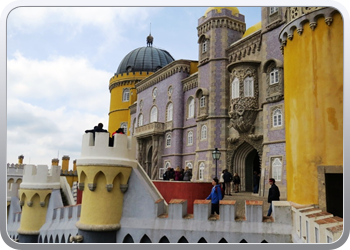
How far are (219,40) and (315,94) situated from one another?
53.2 feet

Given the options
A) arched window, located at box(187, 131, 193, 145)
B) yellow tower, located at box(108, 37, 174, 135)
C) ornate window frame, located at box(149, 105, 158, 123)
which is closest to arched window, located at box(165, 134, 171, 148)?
arched window, located at box(187, 131, 193, 145)

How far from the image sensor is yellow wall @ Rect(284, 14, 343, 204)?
6.55 meters

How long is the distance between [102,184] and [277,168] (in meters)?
11.4

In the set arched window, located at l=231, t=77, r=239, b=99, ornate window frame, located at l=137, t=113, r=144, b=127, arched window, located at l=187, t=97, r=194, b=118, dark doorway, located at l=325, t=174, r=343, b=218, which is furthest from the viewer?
ornate window frame, located at l=137, t=113, r=144, b=127

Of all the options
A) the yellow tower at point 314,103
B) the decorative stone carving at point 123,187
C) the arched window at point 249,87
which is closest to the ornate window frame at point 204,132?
the arched window at point 249,87

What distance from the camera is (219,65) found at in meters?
22.1

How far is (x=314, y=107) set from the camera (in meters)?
6.93

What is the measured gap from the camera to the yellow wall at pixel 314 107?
6.55 meters

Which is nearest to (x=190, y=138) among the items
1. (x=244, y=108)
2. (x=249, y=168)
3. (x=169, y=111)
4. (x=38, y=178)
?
(x=169, y=111)

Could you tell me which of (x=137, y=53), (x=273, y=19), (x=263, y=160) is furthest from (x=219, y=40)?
(x=137, y=53)

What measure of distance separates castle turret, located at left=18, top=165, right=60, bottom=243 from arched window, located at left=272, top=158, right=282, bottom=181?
429 inches

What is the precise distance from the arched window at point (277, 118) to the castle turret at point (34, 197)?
11.5 m

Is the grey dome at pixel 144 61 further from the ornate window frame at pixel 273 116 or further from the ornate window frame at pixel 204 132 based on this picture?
the ornate window frame at pixel 273 116

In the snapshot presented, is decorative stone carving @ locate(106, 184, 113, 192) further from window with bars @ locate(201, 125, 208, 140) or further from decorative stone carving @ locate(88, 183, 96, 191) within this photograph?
window with bars @ locate(201, 125, 208, 140)
